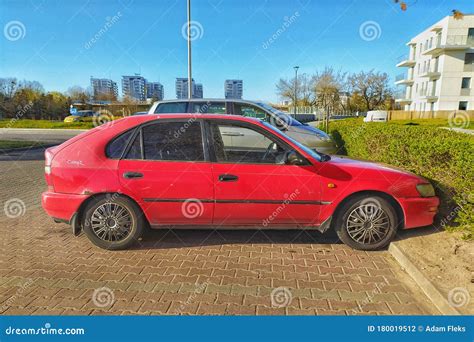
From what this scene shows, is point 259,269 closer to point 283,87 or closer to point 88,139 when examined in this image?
point 88,139

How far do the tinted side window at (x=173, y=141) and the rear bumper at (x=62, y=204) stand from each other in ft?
3.30

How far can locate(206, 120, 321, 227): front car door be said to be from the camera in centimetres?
355

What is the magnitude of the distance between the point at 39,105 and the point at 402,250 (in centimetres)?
5229

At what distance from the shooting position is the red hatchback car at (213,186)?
3561 mm

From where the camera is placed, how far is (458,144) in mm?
3717

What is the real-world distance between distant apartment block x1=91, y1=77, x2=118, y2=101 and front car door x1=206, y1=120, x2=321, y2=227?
43119mm

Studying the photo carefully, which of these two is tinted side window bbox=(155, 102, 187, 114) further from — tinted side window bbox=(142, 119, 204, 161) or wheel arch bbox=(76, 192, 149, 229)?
wheel arch bbox=(76, 192, 149, 229)
